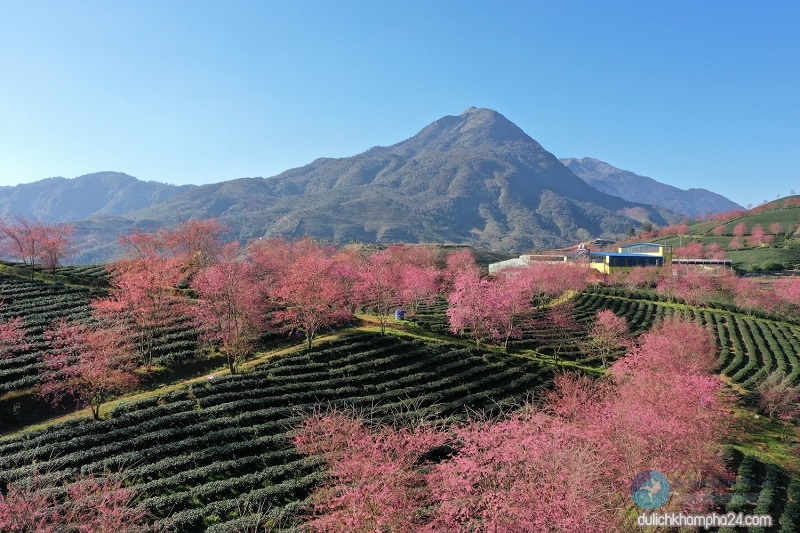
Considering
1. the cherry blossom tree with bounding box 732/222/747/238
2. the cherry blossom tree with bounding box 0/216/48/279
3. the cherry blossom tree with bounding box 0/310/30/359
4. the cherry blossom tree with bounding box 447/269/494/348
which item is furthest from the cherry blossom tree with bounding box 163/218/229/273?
the cherry blossom tree with bounding box 732/222/747/238

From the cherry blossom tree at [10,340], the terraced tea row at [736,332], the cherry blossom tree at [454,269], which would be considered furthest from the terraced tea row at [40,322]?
the terraced tea row at [736,332]

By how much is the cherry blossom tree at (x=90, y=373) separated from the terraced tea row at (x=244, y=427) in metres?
1.93

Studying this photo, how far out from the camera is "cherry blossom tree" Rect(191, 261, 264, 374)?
33969 mm

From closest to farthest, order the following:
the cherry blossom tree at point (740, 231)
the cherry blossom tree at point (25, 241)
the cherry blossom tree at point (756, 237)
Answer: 1. the cherry blossom tree at point (25, 241)
2. the cherry blossom tree at point (756, 237)
3. the cherry blossom tree at point (740, 231)

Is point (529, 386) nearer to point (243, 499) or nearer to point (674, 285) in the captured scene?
point (243, 499)

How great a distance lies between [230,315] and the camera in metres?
35.8

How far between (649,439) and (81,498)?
965 inches

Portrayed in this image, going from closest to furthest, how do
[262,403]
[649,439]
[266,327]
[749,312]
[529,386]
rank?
1. [649,439]
2. [262,403]
3. [529,386]
4. [266,327]
5. [749,312]

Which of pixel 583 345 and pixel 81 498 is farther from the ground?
pixel 81 498

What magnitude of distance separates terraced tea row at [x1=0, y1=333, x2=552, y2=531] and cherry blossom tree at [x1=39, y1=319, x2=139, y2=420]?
193 centimetres

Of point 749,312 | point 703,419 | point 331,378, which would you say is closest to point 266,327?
point 331,378

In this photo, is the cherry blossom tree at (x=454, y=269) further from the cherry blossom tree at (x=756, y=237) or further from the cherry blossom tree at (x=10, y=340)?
the cherry blossom tree at (x=756, y=237)

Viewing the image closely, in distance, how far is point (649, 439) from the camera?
765 inches

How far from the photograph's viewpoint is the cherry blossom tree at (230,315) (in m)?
34.0
